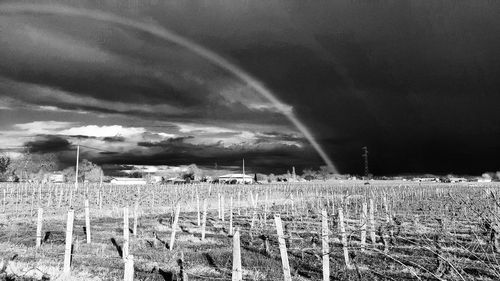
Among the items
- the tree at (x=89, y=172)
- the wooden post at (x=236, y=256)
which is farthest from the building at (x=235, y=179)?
the wooden post at (x=236, y=256)

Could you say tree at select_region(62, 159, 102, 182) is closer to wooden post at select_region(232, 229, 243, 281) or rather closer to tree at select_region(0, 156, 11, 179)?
tree at select_region(0, 156, 11, 179)

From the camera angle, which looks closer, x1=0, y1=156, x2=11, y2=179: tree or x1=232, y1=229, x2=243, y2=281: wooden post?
x1=232, y1=229, x2=243, y2=281: wooden post

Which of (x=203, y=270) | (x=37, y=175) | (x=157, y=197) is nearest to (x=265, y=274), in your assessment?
(x=203, y=270)

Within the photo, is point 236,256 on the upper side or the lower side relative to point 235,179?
lower

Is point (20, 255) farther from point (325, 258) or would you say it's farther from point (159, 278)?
point (325, 258)

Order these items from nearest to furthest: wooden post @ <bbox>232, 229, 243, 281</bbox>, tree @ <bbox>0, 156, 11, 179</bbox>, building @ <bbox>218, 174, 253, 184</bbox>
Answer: wooden post @ <bbox>232, 229, 243, 281</bbox> → tree @ <bbox>0, 156, 11, 179</bbox> → building @ <bbox>218, 174, 253, 184</bbox>

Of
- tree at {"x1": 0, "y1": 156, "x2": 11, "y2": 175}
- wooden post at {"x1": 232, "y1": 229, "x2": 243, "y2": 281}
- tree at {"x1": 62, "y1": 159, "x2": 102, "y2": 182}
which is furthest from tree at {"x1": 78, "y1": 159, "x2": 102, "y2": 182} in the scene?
wooden post at {"x1": 232, "y1": 229, "x2": 243, "y2": 281}

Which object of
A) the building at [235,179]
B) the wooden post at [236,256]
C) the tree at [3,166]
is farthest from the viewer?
the building at [235,179]

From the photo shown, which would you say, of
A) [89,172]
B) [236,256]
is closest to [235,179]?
[89,172]

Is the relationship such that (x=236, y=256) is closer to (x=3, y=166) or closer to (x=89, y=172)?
(x=3, y=166)

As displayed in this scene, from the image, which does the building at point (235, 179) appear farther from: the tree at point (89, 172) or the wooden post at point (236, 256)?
the wooden post at point (236, 256)

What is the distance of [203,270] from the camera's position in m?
11.7

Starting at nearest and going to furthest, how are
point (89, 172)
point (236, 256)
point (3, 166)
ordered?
point (236, 256) < point (3, 166) < point (89, 172)

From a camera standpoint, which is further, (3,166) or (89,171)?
(89,171)
